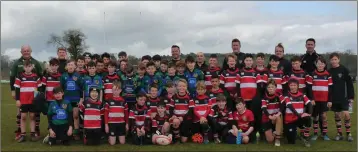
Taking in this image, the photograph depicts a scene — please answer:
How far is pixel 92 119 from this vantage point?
305 inches

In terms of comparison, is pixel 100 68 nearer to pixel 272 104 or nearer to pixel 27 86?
pixel 27 86

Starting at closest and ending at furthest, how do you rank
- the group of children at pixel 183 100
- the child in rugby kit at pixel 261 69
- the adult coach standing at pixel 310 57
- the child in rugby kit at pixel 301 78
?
Result: the group of children at pixel 183 100 → the child in rugby kit at pixel 261 69 → the child in rugby kit at pixel 301 78 → the adult coach standing at pixel 310 57

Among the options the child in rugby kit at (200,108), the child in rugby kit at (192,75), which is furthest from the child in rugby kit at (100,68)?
the child in rugby kit at (200,108)

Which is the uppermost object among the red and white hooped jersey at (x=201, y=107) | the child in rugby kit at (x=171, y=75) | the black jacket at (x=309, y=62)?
the black jacket at (x=309, y=62)

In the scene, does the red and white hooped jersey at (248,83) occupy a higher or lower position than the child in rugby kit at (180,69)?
lower

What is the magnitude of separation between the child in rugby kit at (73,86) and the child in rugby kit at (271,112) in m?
4.27

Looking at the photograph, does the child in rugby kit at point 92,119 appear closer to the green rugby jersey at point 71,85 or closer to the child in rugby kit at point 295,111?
the green rugby jersey at point 71,85

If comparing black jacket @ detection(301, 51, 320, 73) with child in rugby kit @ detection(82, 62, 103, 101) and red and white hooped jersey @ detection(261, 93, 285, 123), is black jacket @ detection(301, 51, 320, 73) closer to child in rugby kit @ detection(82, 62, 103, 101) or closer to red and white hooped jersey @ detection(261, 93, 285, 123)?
red and white hooped jersey @ detection(261, 93, 285, 123)

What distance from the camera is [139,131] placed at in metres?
7.70

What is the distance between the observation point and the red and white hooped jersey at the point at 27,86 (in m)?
8.09

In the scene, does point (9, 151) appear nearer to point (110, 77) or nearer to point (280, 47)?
point (110, 77)

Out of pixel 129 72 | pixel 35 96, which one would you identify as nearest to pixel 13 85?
pixel 35 96

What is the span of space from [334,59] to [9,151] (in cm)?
757

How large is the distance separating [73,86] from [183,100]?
8.48 ft
